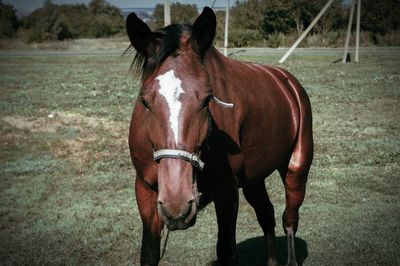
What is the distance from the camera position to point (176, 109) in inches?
86.0

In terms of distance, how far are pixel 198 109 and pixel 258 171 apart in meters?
1.38

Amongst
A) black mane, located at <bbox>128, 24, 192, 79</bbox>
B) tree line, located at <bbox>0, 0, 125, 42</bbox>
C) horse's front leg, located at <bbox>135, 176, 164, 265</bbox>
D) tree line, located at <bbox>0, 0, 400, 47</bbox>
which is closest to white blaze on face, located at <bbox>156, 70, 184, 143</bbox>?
black mane, located at <bbox>128, 24, 192, 79</bbox>

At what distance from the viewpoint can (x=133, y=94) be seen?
515 inches

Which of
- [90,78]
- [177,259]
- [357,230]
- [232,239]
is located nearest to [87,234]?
[177,259]

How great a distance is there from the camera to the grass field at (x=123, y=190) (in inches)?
173

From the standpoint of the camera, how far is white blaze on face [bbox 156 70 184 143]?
2180 mm

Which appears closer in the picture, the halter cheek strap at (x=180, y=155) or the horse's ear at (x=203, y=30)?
the halter cheek strap at (x=180, y=155)

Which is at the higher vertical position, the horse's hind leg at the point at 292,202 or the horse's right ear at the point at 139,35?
the horse's right ear at the point at 139,35

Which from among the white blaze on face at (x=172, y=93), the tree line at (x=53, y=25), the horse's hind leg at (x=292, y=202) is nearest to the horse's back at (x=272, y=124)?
the horse's hind leg at (x=292, y=202)

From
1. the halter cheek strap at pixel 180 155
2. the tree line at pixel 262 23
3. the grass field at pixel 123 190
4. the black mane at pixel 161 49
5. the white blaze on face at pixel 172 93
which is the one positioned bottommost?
the grass field at pixel 123 190

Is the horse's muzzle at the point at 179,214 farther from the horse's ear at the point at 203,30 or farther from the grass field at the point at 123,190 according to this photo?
the grass field at the point at 123,190

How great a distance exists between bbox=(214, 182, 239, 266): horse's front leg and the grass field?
3.18ft

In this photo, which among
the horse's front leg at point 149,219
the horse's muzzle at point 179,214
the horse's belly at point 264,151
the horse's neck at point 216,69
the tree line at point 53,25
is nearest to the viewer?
the horse's muzzle at point 179,214

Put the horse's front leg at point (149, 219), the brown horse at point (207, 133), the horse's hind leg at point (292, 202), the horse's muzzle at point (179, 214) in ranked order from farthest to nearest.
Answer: the horse's hind leg at point (292, 202), the horse's front leg at point (149, 219), the brown horse at point (207, 133), the horse's muzzle at point (179, 214)
